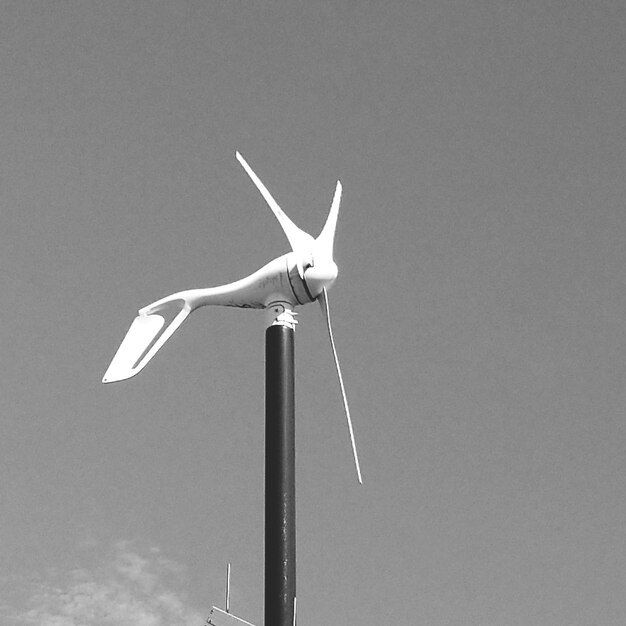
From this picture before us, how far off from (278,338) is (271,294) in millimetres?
1605

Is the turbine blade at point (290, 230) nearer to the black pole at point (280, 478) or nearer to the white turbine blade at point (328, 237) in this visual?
the white turbine blade at point (328, 237)

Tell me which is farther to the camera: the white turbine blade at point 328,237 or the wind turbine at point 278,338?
the white turbine blade at point 328,237

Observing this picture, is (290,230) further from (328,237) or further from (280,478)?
(280,478)

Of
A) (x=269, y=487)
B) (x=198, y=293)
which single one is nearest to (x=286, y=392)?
(x=269, y=487)

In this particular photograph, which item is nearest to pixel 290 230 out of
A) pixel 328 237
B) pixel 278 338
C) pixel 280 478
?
pixel 328 237

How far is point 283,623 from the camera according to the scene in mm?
27094

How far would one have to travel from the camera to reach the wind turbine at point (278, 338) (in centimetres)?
2788

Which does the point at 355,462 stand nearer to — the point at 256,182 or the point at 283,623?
the point at 283,623

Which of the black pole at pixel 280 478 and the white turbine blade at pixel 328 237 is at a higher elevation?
the white turbine blade at pixel 328 237

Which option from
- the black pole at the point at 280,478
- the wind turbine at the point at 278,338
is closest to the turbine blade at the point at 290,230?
the wind turbine at the point at 278,338

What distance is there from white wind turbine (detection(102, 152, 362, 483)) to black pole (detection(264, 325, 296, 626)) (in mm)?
1181

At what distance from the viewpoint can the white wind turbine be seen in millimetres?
31531

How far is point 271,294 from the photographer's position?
104 feet

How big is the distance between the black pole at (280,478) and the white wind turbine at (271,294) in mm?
1181
